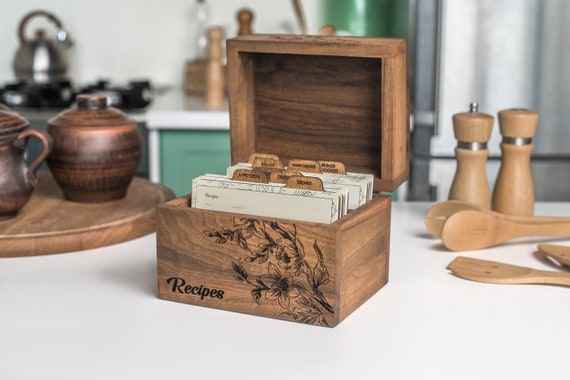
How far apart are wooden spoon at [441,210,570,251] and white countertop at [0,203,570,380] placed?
90 millimetres

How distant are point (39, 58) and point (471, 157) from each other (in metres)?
2.14

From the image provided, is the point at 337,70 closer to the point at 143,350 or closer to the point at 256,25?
the point at 143,350

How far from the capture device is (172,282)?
1.19 m

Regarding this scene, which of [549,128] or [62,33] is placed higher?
[62,33]

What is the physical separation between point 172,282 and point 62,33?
2.30 meters

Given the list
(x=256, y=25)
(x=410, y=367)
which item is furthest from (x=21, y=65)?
(x=410, y=367)

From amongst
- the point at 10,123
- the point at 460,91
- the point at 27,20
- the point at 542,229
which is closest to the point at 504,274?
the point at 542,229

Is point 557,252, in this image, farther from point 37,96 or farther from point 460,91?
point 37,96

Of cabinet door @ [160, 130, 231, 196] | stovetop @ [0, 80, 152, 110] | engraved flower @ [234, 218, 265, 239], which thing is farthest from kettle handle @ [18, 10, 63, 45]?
engraved flower @ [234, 218, 265, 239]

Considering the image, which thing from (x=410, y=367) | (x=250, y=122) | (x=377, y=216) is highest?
(x=250, y=122)

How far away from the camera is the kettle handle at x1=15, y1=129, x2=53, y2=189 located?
141cm

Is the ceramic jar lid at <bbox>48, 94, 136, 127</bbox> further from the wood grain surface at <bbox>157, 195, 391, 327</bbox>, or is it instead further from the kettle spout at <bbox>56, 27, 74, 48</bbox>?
the kettle spout at <bbox>56, 27, 74, 48</bbox>

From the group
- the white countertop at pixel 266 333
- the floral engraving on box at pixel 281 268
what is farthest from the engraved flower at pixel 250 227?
the white countertop at pixel 266 333

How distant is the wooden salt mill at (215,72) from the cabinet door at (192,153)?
178 mm
